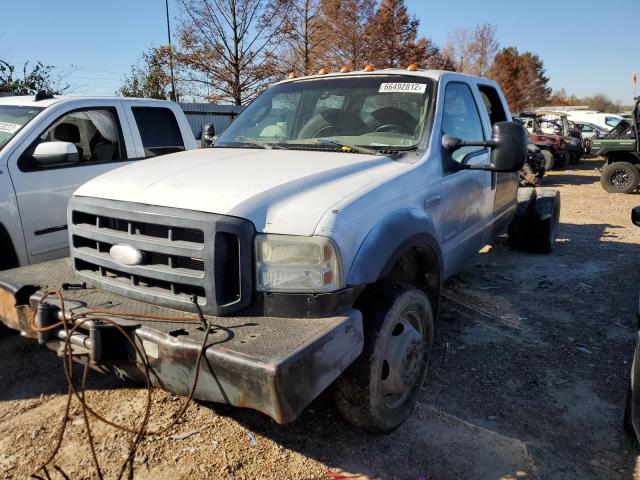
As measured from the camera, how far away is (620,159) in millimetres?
13312

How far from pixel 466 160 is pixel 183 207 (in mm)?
2278

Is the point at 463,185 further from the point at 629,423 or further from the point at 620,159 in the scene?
the point at 620,159

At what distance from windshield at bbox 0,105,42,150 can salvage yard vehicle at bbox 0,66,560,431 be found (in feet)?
A: 6.58

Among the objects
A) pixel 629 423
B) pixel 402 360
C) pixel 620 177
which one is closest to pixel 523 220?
pixel 629 423

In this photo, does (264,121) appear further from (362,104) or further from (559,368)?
(559,368)

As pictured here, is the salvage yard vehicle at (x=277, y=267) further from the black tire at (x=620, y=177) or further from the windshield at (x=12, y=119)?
the black tire at (x=620, y=177)

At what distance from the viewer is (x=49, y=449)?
2.77 meters

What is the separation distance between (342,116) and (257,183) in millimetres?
1333

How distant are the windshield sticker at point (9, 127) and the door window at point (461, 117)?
3658 mm

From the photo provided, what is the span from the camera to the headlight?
2254 millimetres

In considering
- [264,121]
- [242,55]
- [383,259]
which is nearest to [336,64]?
[242,55]

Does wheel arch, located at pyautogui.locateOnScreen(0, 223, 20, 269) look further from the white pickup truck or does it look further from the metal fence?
the metal fence

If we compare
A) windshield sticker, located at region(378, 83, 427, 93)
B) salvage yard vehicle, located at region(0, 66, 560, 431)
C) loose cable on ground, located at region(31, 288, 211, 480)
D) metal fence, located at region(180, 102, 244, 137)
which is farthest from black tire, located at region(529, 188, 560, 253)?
metal fence, located at region(180, 102, 244, 137)

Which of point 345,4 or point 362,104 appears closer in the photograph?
point 362,104
